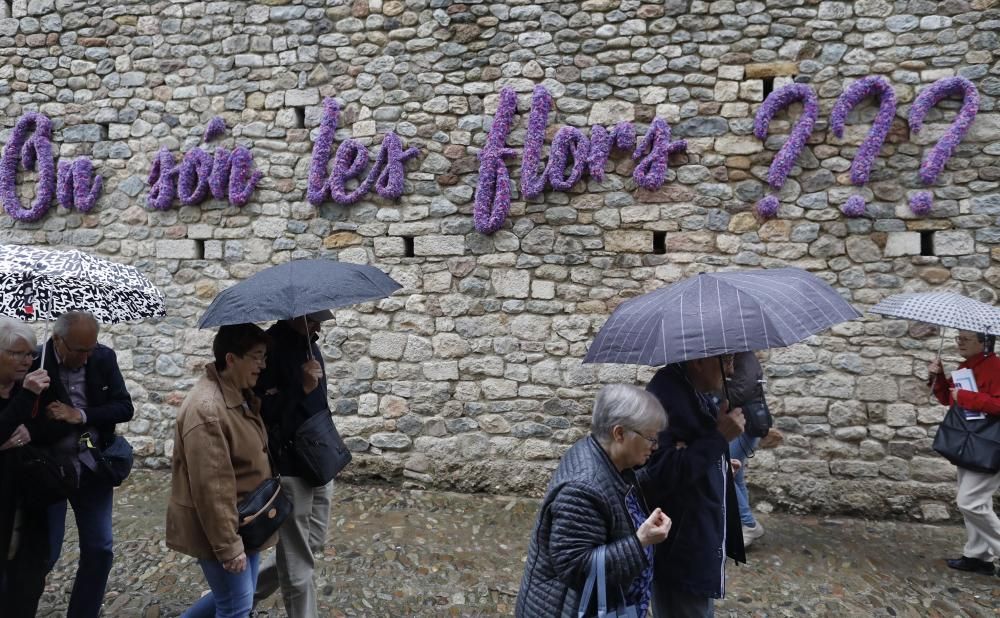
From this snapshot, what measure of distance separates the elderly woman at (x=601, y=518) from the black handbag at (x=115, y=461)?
2051 millimetres

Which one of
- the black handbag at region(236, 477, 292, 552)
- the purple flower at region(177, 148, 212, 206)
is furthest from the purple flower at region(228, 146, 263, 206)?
the black handbag at region(236, 477, 292, 552)

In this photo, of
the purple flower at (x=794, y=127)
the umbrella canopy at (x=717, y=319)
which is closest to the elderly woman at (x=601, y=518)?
the umbrella canopy at (x=717, y=319)

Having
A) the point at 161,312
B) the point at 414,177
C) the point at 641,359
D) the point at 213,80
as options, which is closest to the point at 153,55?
the point at 213,80

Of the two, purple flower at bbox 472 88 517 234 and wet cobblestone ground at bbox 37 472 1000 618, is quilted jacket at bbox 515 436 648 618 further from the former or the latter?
purple flower at bbox 472 88 517 234

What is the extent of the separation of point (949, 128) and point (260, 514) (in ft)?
17.1

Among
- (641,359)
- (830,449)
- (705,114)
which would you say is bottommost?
(830,449)

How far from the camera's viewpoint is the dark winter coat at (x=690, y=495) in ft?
7.21

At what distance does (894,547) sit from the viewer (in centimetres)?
424

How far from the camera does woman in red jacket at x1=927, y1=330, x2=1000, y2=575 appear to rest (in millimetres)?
3686

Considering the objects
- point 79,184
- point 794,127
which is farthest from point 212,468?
point 79,184

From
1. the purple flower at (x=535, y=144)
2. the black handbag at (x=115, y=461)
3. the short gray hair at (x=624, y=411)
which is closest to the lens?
the short gray hair at (x=624, y=411)

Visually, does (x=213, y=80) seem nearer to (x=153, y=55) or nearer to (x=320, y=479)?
(x=153, y=55)

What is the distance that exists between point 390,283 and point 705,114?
10.5 ft

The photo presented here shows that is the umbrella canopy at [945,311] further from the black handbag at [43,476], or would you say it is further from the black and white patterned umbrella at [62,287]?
the black handbag at [43,476]
